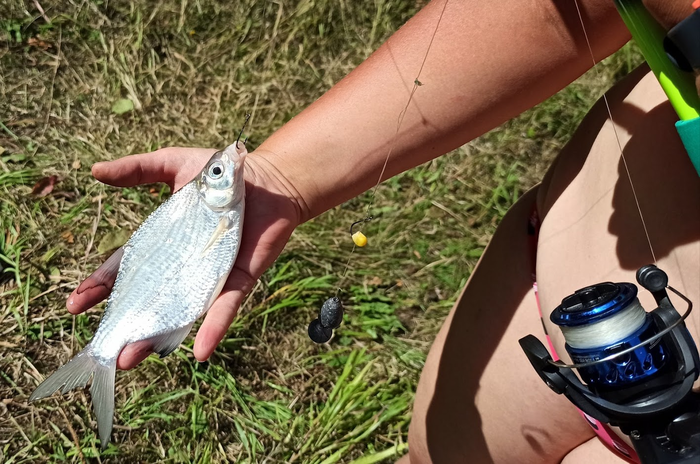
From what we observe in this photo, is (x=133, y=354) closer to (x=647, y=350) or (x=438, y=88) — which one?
(x=438, y=88)

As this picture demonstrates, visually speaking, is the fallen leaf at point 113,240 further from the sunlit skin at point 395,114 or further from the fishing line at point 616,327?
the fishing line at point 616,327

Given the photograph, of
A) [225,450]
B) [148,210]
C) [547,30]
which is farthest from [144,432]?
[547,30]

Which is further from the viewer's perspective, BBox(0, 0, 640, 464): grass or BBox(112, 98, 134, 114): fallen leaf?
BBox(112, 98, 134, 114): fallen leaf

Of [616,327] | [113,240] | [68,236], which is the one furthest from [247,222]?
[68,236]

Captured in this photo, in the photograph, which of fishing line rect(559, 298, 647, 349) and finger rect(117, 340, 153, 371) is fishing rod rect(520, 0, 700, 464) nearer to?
fishing line rect(559, 298, 647, 349)

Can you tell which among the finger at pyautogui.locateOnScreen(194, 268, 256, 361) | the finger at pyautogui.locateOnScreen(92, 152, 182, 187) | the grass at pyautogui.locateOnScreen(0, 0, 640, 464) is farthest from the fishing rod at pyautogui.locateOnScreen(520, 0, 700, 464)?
the grass at pyautogui.locateOnScreen(0, 0, 640, 464)

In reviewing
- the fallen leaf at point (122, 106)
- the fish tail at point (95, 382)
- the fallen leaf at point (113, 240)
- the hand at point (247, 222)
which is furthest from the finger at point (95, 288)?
the fallen leaf at point (122, 106)
